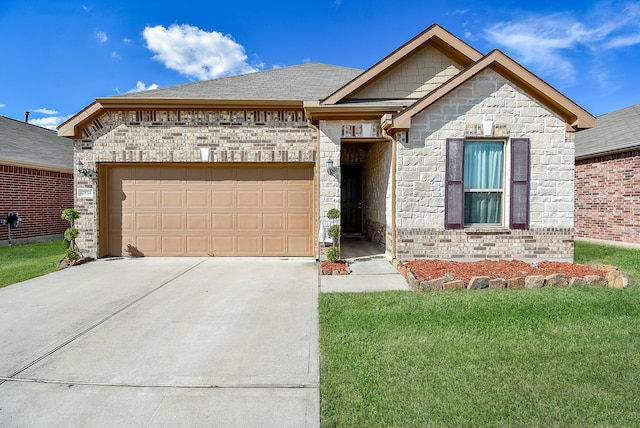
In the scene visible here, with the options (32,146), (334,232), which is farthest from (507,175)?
(32,146)

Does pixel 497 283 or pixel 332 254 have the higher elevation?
pixel 332 254

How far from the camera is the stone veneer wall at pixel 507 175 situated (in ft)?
23.6

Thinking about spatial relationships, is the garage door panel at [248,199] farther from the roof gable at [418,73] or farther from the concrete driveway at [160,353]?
the roof gable at [418,73]

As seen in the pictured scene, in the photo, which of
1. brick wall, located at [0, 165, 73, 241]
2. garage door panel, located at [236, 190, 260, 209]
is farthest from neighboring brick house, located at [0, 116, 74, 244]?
garage door panel, located at [236, 190, 260, 209]

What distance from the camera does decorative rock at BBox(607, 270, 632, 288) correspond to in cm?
555

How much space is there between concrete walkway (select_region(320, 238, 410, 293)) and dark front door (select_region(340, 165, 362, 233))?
2743 millimetres

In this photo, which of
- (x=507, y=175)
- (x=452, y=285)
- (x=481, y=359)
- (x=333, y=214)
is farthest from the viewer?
(x=333, y=214)

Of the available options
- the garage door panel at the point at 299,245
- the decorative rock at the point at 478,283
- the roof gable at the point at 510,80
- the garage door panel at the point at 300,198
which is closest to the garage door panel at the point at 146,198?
the garage door panel at the point at 300,198

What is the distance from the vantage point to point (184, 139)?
838 centimetres

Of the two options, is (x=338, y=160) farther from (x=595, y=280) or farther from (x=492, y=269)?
(x=595, y=280)

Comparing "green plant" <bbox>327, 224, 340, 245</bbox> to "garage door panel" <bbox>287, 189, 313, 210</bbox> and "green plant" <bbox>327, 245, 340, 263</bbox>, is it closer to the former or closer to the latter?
"green plant" <bbox>327, 245, 340, 263</bbox>

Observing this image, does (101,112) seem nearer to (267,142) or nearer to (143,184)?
(143,184)

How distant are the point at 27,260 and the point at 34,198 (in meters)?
4.73

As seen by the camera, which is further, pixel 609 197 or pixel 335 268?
pixel 609 197
